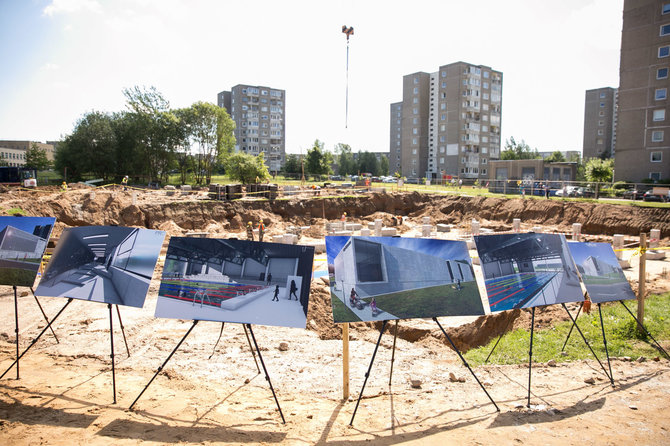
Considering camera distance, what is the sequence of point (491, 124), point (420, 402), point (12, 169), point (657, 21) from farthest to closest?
point (491, 124)
point (657, 21)
point (12, 169)
point (420, 402)

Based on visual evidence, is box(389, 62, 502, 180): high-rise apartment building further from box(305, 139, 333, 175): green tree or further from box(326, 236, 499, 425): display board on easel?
box(326, 236, 499, 425): display board on easel

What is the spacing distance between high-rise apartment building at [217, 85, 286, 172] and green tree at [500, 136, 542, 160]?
4632cm

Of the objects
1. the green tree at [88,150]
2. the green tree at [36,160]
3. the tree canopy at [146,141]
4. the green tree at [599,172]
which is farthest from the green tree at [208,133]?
the green tree at [599,172]

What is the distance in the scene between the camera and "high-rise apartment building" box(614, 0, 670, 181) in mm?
40625

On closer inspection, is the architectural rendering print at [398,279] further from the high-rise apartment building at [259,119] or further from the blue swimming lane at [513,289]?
the high-rise apartment building at [259,119]

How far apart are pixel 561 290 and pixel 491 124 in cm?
7352

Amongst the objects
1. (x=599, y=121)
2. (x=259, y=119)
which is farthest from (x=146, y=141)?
(x=599, y=121)

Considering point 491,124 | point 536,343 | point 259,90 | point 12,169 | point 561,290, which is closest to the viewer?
point 561,290

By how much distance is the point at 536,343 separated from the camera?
29.6 ft

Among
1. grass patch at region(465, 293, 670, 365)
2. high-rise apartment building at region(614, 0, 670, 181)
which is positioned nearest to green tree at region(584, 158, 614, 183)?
high-rise apartment building at region(614, 0, 670, 181)

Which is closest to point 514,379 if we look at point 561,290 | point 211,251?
point 561,290

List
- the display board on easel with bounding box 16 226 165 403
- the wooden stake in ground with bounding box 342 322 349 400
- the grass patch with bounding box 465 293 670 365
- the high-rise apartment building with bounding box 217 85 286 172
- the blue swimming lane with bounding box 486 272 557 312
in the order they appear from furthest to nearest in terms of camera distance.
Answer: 1. the high-rise apartment building with bounding box 217 85 286 172
2. the grass patch with bounding box 465 293 670 365
3. the blue swimming lane with bounding box 486 272 557 312
4. the display board on easel with bounding box 16 226 165 403
5. the wooden stake in ground with bounding box 342 322 349 400

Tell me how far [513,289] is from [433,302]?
1.60 metres

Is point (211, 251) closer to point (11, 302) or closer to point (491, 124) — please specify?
point (11, 302)
